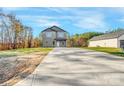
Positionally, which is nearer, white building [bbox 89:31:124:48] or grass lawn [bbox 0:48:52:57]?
grass lawn [bbox 0:48:52:57]

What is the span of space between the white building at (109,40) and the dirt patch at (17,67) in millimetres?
1243

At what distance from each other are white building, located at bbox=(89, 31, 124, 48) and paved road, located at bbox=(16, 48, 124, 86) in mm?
296

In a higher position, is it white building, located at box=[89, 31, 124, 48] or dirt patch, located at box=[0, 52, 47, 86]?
white building, located at box=[89, 31, 124, 48]

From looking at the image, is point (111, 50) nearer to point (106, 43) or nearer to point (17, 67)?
point (106, 43)

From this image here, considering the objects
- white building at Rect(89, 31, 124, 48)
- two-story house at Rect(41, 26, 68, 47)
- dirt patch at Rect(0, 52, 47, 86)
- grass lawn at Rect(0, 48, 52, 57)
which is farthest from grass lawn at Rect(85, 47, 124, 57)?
dirt patch at Rect(0, 52, 47, 86)

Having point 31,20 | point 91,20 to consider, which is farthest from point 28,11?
point 91,20

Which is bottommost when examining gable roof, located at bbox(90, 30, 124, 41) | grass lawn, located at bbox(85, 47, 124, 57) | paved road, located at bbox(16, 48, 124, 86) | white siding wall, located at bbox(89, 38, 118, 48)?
paved road, located at bbox(16, 48, 124, 86)

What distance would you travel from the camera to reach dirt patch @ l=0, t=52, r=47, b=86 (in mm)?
6555

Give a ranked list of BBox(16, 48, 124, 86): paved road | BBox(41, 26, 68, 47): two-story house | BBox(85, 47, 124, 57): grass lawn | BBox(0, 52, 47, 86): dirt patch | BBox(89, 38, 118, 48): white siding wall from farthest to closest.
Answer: BBox(89, 38, 118, 48): white siding wall < BBox(85, 47, 124, 57): grass lawn < BBox(41, 26, 68, 47): two-story house < BBox(0, 52, 47, 86): dirt patch < BBox(16, 48, 124, 86): paved road

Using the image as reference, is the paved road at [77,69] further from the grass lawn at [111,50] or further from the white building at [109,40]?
the white building at [109,40]

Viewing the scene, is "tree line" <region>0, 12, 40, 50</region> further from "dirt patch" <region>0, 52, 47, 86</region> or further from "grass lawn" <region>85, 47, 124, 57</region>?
"grass lawn" <region>85, 47, 124, 57</region>

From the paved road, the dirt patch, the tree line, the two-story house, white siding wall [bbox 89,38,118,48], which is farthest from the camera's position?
white siding wall [bbox 89,38,118,48]

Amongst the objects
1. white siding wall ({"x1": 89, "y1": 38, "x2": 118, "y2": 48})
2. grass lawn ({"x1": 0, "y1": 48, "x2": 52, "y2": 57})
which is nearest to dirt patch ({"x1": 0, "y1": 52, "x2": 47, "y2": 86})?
grass lawn ({"x1": 0, "y1": 48, "x2": 52, "y2": 57})
